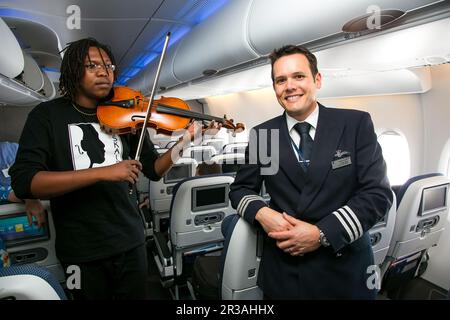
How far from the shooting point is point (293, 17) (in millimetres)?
1561

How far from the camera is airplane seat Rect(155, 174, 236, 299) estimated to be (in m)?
2.35

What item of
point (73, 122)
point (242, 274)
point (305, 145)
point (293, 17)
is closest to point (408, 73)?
point (293, 17)

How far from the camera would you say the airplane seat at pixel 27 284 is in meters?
0.62

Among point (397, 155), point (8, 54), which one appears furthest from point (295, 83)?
point (397, 155)

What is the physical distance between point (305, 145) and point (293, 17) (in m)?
0.88

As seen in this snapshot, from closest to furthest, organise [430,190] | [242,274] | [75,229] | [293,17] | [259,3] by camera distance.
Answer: [75,229] < [242,274] < [293,17] < [259,3] < [430,190]

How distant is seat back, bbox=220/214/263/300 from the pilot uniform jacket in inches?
6.9

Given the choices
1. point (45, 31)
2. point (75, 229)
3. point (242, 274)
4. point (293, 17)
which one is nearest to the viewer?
point (75, 229)

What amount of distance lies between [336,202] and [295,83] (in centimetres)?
61

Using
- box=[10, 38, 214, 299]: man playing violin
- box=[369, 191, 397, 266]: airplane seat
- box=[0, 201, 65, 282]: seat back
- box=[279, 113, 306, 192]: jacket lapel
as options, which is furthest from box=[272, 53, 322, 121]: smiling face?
box=[0, 201, 65, 282]: seat back

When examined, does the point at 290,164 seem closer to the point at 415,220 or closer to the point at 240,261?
the point at 240,261

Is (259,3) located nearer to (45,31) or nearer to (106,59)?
(106,59)

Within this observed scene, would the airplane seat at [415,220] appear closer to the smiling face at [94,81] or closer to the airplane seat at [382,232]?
the airplane seat at [382,232]

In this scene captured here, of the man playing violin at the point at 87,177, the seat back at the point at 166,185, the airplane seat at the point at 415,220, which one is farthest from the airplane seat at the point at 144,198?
the airplane seat at the point at 415,220
